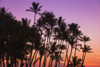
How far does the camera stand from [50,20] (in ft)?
143

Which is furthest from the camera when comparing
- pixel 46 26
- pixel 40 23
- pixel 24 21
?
pixel 46 26

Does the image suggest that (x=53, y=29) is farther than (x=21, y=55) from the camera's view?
Yes

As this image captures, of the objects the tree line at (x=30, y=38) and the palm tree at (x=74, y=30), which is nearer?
the tree line at (x=30, y=38)

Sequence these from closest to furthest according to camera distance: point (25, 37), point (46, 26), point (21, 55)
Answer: point (21, 55) < point (25, 37) < point (46, 26)

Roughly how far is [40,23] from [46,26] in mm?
4602

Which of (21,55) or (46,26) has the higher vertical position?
(46,26)

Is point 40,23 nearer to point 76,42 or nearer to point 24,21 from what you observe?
point 24,21

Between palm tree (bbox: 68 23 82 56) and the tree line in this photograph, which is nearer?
the tree line

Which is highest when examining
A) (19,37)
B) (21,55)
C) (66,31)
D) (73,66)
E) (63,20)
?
(63,20)

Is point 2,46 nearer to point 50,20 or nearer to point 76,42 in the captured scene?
point 50,20

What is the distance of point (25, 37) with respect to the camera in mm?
32375

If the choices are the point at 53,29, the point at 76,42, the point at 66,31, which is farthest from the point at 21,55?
the point at 76,42

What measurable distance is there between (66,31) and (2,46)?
89.8ft

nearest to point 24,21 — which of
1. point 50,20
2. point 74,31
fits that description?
point 50,20
